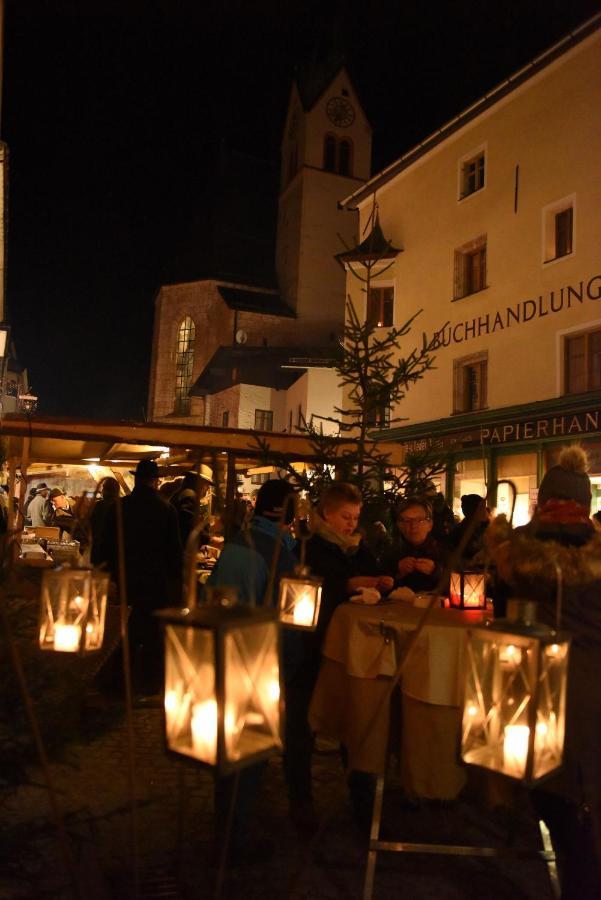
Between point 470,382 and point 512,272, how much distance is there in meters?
3.03

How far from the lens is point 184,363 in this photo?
49.2 metres

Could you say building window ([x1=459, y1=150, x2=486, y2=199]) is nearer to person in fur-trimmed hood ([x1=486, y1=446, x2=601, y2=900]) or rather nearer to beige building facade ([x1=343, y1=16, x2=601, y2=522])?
beige building facade ([x1=343, y1=16, x2=601, y2=522])

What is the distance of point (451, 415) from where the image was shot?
19.4m

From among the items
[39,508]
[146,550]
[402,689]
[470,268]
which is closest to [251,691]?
[402,689]

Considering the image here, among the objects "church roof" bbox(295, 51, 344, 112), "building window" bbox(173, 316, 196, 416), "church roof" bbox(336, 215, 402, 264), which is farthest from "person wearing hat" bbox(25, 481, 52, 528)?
"church roof" bbox(295, 51, 344, 112)

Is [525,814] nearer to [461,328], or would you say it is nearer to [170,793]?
[170,793]

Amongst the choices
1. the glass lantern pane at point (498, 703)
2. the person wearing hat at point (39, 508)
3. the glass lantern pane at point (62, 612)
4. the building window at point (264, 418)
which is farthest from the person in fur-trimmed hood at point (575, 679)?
Result: the building window at point (264, 418)

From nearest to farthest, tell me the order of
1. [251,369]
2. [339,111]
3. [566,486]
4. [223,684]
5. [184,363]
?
[223,684], [566,486], [251,369], [339,111], [184,363]

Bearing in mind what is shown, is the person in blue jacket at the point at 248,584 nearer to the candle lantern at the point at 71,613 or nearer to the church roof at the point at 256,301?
the candle lantern at the point at 71,613

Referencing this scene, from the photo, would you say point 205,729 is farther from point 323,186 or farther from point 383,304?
point 323,186

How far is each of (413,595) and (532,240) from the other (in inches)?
A: 598

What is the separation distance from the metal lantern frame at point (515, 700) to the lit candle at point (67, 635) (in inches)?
75.6

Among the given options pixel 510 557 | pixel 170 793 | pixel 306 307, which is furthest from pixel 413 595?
pixel 306 307

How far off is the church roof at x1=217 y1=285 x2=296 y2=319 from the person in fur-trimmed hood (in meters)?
43.0
